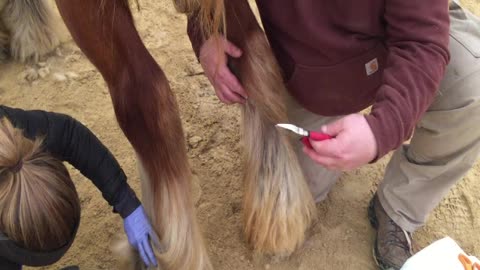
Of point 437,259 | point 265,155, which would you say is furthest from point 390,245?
point 265,155

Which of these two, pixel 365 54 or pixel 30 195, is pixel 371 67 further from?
pixel 30 195

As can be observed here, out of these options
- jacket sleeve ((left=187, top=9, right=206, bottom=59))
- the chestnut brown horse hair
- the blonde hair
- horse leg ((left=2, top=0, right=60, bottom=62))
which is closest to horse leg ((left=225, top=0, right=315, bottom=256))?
the chestnut brown horse hair

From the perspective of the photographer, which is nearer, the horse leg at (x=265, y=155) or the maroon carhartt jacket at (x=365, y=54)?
the maroon carhartt jacket at (x=365, y=54)

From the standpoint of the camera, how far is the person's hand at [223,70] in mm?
1086

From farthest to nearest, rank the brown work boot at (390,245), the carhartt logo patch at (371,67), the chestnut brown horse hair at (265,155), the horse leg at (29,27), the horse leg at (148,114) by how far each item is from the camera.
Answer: the horse leg at (29,27), the brown work boot at (390,245), the carhartt logo patch at (371,67), the chestnut brown horse hair at (265,155), the horse leg at (148,114)

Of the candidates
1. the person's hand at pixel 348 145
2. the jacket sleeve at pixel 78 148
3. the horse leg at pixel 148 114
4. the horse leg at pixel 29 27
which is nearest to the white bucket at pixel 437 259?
the person's hand at pixel 348 145

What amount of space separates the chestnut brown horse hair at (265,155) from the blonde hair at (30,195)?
1.27 ft

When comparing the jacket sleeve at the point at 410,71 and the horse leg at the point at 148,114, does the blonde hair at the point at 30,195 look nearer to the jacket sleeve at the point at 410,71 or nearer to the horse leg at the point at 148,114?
the horse leg at the point at 148,114

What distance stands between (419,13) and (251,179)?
0.49m

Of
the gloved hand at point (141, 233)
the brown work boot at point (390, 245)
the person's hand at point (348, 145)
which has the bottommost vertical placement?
the brown work boot at point (390, 245)

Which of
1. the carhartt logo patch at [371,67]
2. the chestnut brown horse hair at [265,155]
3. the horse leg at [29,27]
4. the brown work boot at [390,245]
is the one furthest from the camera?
the horse leg at [29,27]

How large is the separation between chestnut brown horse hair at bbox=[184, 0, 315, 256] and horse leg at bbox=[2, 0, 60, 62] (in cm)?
100

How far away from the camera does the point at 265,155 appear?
1.21 m

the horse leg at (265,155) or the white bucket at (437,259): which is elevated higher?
the horse leg at (265,155)
